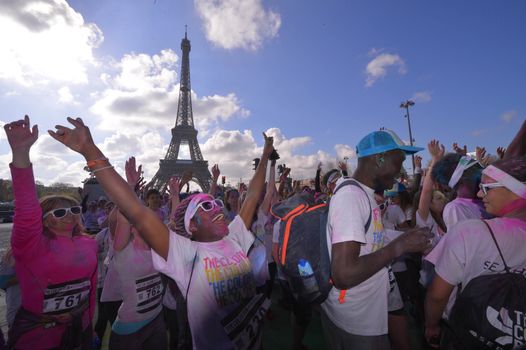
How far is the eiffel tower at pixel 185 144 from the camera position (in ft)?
148

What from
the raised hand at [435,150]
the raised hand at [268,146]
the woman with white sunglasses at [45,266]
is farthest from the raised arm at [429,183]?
the woman with white sunglasses at [45,266]

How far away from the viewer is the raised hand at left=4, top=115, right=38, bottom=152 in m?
1.96

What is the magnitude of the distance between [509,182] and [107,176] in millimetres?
2412

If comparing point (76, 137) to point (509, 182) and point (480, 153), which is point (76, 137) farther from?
point (480, 153)

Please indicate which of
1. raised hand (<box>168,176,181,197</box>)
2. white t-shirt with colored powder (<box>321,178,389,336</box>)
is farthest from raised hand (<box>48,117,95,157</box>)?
raised hand (<box>168,176,181,197</box>)

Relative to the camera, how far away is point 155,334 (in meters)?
2.86

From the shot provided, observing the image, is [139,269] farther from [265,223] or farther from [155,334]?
[265,223]

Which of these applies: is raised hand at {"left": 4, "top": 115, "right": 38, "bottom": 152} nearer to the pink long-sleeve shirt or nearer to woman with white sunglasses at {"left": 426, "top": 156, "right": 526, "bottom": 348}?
the pink long-sleeve shirt

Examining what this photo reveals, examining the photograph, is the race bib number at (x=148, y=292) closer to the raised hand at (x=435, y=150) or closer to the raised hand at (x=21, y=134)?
the raised hand at (x=21, y=134)

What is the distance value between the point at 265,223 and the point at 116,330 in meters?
3.49

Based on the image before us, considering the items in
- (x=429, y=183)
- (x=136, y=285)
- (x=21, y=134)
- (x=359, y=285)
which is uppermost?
(x=21, y=134)

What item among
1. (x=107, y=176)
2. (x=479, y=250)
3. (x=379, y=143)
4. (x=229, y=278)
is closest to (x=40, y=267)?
(x=107, y=176)

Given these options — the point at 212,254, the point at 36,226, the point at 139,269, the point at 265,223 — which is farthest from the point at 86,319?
the point at 265,223

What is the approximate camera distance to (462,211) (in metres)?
2.60
